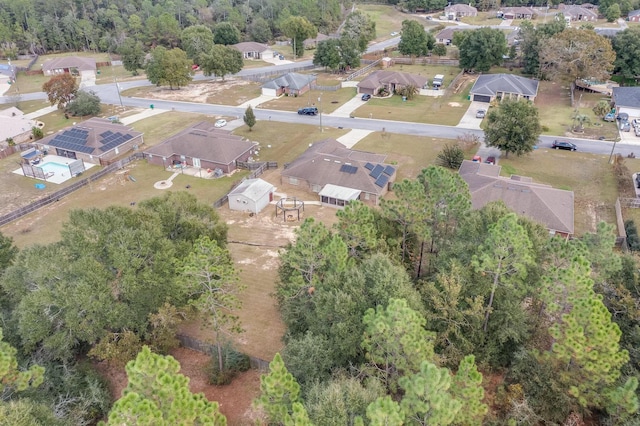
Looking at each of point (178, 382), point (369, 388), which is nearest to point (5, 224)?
point (178, 382)

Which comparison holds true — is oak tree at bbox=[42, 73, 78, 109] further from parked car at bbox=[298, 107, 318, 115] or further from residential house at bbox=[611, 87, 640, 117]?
residential house at bbox=[611, 87, 640, 117]

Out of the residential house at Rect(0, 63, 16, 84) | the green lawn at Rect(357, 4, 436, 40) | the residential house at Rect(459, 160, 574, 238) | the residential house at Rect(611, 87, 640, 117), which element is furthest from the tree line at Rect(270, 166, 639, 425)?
the green lawn at Rect(357, 4, 436, 40)

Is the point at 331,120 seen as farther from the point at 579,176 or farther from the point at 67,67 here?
the point at 67,67

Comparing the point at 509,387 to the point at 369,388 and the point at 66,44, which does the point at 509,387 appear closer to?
the point at 369,388

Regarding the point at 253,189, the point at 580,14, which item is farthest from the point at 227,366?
the point at 580,14

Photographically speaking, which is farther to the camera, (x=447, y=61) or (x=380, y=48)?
(x=380, y=48)

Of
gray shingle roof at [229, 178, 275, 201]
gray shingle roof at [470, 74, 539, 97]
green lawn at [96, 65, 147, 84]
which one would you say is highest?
gray shingle roof at [470, 74, 539, 97]
